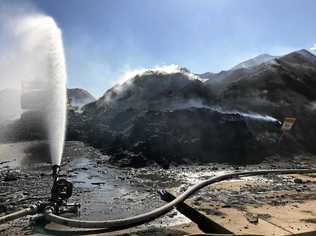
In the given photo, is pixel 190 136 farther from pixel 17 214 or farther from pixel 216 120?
pixel 17 214

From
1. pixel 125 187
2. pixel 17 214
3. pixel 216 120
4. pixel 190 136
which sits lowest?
pixel 17 214

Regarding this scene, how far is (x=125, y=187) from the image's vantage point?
1442 centimetres

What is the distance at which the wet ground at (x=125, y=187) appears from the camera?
10.7 meters

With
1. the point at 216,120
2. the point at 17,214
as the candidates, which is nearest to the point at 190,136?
the point at 216,120

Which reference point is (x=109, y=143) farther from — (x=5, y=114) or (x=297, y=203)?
(x=5, y=114)

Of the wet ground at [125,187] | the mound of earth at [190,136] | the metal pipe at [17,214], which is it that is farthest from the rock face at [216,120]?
the metal pipe at [17,214]

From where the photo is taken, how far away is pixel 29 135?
3953 centimetres

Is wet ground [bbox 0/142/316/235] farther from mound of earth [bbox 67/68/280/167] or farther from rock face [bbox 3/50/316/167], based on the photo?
rock face [bbox 3/50/316/167]

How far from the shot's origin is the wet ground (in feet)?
35.1

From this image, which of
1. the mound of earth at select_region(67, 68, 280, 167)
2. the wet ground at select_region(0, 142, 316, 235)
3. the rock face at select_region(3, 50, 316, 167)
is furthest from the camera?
the rock face at select_region(3, 50, 316, 167)

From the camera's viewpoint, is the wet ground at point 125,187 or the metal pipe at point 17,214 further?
the wet ground at point 125,187

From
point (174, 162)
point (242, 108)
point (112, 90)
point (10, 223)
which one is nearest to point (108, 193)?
point (10, 223)

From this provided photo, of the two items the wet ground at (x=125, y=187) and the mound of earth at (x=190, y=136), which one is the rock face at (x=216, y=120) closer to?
the mound of earth at (x=190, y=136)

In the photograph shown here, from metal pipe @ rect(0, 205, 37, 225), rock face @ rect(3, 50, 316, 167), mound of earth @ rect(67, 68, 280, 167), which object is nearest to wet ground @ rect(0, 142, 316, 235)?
metal pipe @ rect(0, 205, 37, 225)
